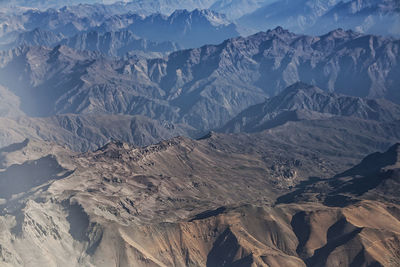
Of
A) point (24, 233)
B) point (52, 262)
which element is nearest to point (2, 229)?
point (24, 233)

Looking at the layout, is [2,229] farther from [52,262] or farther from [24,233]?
[52,262]

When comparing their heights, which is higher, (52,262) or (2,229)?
(2,229)

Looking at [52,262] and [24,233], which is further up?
[24,233]
